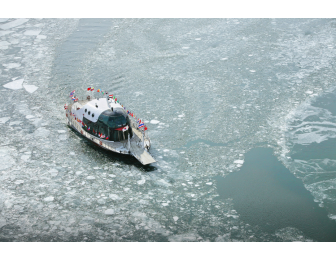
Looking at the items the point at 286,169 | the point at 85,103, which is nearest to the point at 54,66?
the point at 85,103

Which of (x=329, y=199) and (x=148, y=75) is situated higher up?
(x=148, y=75)

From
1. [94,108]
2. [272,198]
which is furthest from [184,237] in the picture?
[94,108]

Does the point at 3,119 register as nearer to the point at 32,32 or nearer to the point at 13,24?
the point at 32,32

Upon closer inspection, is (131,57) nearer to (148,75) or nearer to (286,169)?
(148,75)

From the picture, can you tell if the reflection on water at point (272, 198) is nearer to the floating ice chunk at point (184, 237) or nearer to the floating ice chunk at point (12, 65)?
the floating ice chunk at point (184, 237)

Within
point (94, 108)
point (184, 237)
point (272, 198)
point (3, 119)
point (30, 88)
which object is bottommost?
point (272, 198)
